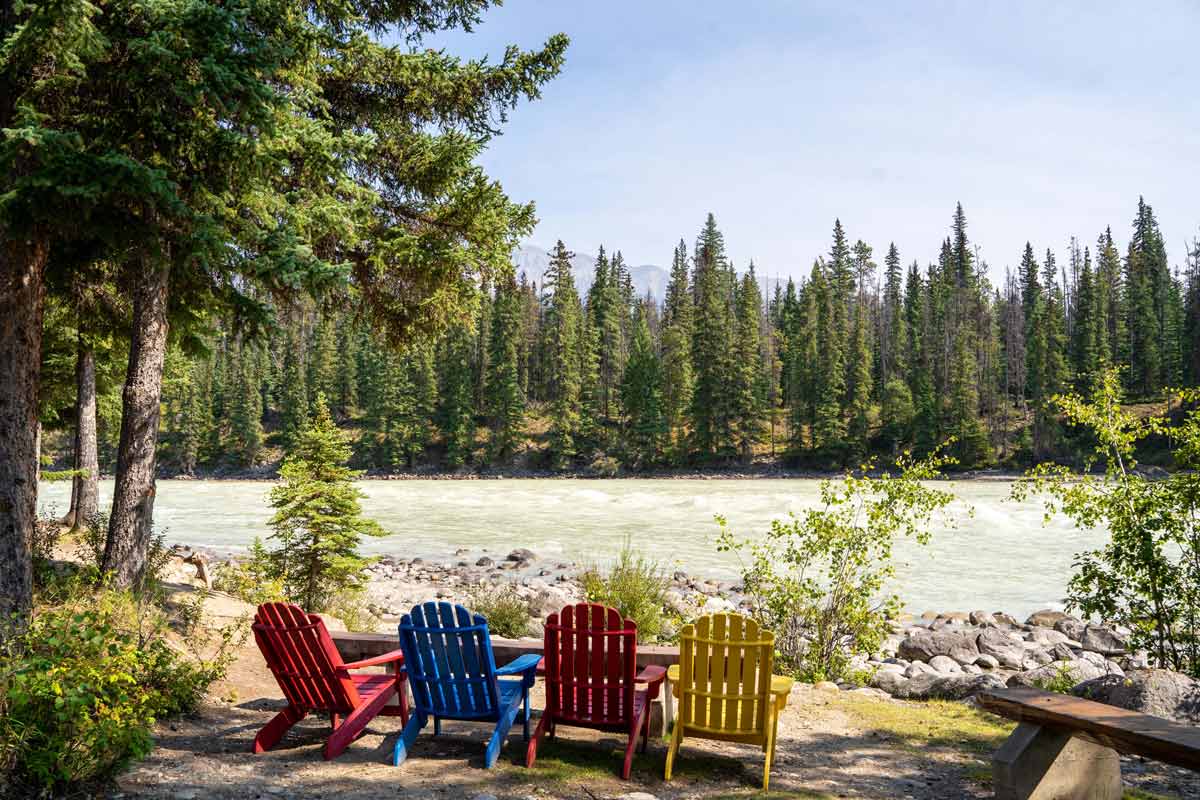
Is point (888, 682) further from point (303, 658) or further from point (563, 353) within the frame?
point (563, 353)

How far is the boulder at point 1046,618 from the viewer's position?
43.7 ft

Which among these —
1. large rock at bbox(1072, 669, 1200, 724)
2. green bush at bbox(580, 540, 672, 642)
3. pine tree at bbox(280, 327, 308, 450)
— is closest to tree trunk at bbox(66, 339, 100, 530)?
green bush at bbox(580, 540, 672, 642)

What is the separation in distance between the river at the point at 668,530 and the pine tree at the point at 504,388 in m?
22.3

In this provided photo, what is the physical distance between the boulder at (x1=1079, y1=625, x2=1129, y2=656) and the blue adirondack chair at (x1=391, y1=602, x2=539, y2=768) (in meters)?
10.8

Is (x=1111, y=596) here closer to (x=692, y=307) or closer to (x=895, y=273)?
(x=692, y=307)

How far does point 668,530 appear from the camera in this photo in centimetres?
2580

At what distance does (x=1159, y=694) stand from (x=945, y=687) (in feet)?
6.03

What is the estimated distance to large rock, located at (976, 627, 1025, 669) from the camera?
35.7 ft

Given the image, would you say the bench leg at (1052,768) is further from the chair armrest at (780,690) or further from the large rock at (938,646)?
the large rock at (938,646)

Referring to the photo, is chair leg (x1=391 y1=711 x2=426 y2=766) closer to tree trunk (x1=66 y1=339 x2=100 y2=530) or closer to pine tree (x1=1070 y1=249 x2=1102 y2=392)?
tree trunk (x1=66 y1=339 x2=100 y2=530)

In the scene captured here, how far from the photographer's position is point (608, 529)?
26.6 metres

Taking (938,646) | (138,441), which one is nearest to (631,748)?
(138,441)

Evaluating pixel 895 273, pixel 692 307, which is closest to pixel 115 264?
pixel 692 307

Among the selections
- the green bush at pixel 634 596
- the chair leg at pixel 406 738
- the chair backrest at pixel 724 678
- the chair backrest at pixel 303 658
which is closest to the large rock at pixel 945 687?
the green bush at pixel 634 596
